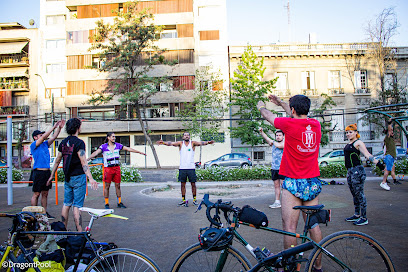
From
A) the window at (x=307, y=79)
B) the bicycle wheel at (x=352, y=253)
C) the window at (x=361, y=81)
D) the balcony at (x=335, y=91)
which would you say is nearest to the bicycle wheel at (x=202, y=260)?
the bicycle wheel at (x=352, y=253)

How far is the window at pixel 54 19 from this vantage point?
43156mm

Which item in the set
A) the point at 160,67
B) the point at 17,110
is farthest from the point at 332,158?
the point at 17,110

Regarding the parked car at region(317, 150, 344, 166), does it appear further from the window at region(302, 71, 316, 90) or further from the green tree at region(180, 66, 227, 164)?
the window at region(302, 71, 316, 90)

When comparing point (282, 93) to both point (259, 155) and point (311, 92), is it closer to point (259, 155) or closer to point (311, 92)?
point (311, 92)

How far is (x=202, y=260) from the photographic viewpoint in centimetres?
280

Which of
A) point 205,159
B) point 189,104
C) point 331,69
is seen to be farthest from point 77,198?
point 331,69

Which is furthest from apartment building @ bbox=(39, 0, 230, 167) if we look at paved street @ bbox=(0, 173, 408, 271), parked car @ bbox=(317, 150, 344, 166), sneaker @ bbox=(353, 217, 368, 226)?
sneaker @ bbox=(353, 217, 368, 226)

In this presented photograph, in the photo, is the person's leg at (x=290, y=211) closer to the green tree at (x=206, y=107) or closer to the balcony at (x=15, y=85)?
the green tree at (x=206, y=107)

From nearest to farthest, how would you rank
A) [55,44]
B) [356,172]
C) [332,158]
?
[356,172]
[332,158]
[55,44]

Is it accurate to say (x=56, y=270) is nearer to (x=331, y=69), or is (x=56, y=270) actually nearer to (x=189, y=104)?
(x=189, y=104)

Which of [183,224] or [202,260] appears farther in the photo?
[183,224]

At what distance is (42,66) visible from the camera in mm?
42875

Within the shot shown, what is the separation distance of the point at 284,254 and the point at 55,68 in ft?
150

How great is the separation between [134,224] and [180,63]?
32.7m
